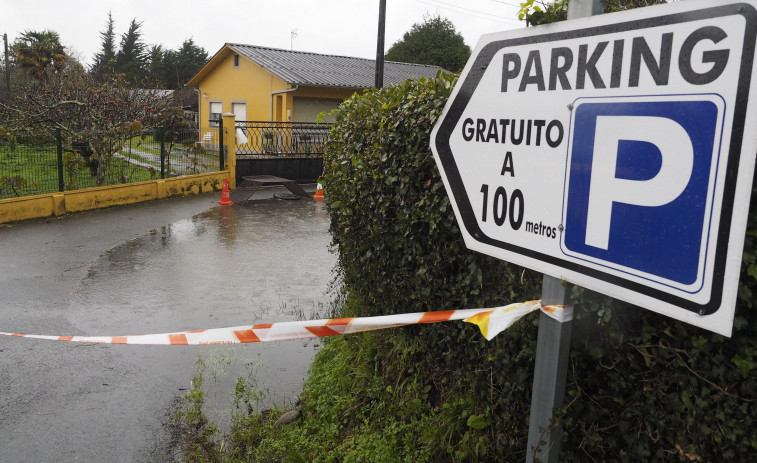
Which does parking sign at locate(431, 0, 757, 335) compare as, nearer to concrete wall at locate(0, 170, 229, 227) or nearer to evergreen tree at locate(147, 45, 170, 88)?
concrete wall at locate(0, 170, 229, 227)

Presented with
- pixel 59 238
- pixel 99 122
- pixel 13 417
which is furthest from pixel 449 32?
pixel 13 417

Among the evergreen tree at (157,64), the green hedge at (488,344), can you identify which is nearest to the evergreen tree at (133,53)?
the evergreen tree at (157,64)

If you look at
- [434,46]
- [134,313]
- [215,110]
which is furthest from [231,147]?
[434,46]

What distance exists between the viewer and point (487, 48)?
173 centimetres

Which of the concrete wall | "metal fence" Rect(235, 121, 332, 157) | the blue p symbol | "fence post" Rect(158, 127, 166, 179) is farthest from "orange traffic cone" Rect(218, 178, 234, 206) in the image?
the blue p symbol

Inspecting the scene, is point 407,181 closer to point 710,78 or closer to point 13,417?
point 710,78

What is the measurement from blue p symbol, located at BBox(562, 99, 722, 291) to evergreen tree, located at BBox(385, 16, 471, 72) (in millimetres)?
43558

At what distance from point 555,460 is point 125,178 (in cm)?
1503

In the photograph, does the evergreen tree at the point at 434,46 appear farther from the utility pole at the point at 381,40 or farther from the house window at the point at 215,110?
the utility pole at the point at 381,40

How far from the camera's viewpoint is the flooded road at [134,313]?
4.50 meters

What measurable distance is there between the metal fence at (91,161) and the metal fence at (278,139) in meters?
1.07

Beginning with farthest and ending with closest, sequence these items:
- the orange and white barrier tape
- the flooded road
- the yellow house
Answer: the yellow house < the flooded road < the orange and white barrier tape

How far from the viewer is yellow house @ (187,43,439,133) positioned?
88.3 feet

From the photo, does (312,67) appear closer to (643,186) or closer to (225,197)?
(225,197)
